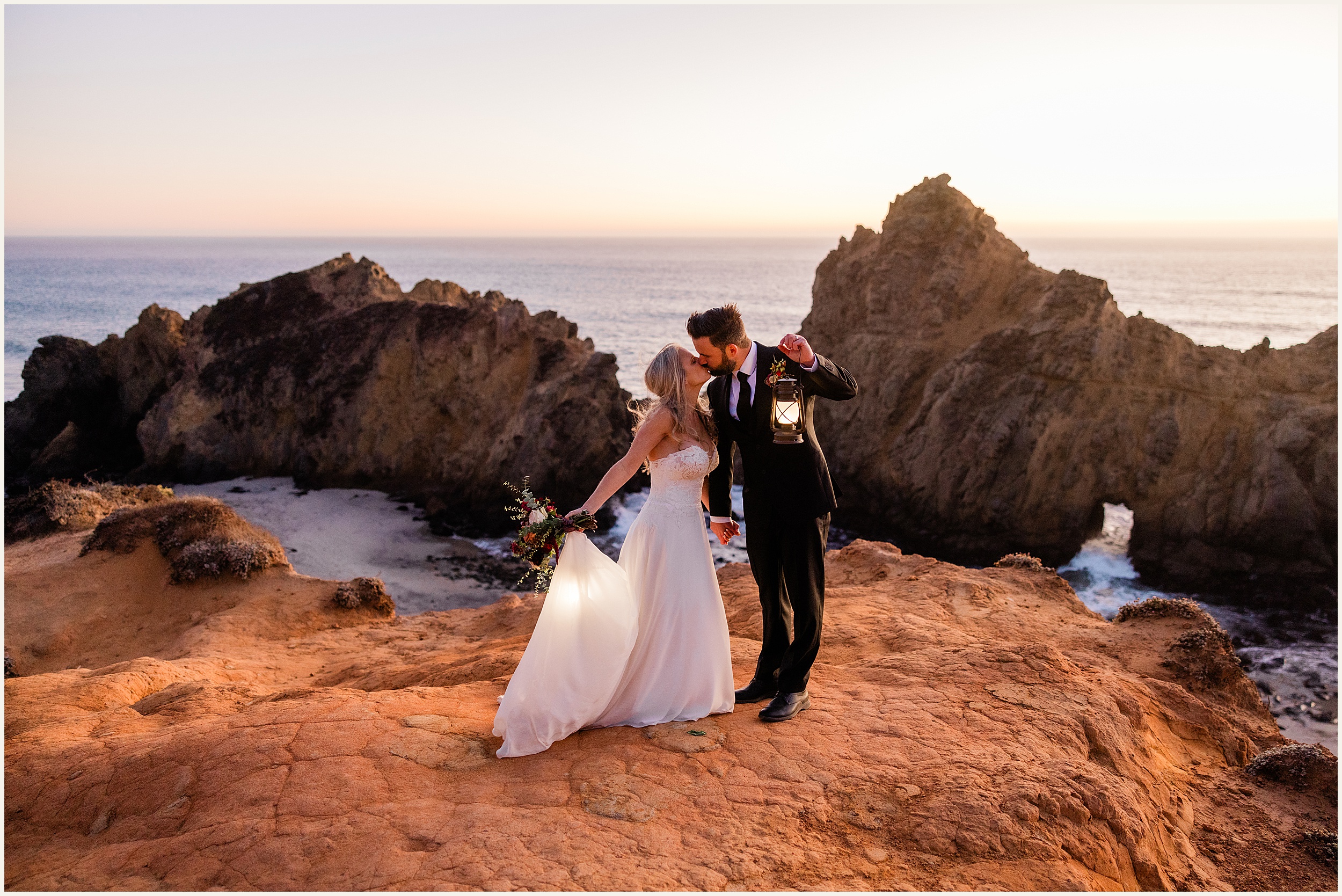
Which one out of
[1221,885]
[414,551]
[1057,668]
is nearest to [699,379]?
[1057,668]

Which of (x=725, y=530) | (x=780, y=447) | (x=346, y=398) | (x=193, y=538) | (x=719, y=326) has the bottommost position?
(x=193, y=538)

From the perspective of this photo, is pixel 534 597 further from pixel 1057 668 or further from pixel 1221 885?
pixel 1221 885

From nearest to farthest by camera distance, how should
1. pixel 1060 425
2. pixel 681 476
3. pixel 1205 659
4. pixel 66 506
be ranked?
pixel 681 476, pixel 1205 659, pixel 66 506, pixel 1060 425

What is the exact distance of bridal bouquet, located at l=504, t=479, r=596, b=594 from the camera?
5312 mm

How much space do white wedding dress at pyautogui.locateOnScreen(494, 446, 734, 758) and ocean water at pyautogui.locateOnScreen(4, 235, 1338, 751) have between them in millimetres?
1031

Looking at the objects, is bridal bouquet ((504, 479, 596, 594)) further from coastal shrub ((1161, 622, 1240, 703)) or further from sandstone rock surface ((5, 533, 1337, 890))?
coastal shrub ((1161, 622, 1240, 703))

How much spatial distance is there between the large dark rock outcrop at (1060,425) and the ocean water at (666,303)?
5.30 feet

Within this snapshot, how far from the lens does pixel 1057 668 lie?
6.13m

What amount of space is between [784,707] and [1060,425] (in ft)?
60.4

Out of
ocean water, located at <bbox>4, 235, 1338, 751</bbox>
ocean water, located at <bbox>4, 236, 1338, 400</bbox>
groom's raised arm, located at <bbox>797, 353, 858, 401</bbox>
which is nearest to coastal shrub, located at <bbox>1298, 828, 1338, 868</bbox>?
groom's raised arm, located at <bbox>797, 353, 858, 401</bbox>

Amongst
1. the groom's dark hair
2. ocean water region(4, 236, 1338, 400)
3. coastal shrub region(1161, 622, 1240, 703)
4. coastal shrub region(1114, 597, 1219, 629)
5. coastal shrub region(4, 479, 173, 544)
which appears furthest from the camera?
ocean water region(4, 236, 1338, 400)

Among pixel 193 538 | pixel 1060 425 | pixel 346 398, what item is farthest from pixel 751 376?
pixel 346 398

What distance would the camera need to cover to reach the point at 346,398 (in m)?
27.4

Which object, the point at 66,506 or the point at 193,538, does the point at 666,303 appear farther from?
the point at 193,538
